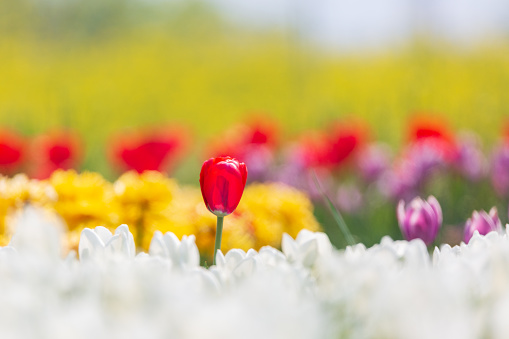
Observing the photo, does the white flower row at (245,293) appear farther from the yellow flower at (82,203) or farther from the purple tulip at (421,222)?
the yellow flower at (82,203)

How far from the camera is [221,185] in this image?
1.39 m

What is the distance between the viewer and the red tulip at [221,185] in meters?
1.38

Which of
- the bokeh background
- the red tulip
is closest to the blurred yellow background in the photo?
the bokeh background

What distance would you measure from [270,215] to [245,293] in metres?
1.63

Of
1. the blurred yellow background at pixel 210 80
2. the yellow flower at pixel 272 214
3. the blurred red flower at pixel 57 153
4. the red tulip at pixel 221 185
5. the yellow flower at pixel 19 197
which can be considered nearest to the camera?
the red tulip at pixel 221 185

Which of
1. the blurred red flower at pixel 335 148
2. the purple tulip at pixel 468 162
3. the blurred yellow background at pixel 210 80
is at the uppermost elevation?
the purple tulip at pixel 468 162

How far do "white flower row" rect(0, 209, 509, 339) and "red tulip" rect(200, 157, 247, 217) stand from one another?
0.62 ft

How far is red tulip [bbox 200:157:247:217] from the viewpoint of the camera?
1376 millimetres

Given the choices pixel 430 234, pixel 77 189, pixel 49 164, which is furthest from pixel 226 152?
pixel 430 234

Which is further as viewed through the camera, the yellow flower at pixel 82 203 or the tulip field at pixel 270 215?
the yellow flower at pixel 82 203

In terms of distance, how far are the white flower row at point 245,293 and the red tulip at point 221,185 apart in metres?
0.19

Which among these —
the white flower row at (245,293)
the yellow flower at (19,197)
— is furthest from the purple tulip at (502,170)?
the yellow flower at (19,197)

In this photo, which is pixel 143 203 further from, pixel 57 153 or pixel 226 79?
pixel 226 79

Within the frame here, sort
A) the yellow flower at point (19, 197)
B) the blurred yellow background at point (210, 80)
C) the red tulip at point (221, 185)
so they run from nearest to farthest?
1. the red tulip at point (221, 185)
2. the yellow flower at point (19, 197)
3. the blurred yellow background at point (210, 80)
